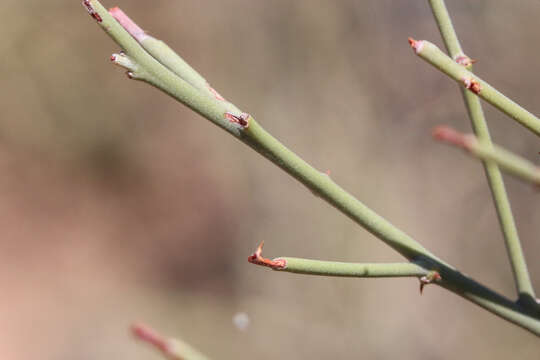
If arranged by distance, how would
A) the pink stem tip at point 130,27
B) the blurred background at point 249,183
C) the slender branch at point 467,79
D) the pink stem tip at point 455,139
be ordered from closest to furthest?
the pink stem tip at point 455,139
the slender branch at point 467,79
the pink stem tip at point 130,27
the blurred background at point 249,183

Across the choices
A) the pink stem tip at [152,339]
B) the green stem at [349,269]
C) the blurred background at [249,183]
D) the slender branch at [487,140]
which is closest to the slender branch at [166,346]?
the pink stem tip at [152,339]

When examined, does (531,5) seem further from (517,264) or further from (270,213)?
(517,264)

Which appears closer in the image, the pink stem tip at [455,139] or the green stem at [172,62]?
the pink stem tip at [455,139]

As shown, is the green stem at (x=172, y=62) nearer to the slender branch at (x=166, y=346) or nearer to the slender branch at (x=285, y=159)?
the slender branch at (x=285, y=159)

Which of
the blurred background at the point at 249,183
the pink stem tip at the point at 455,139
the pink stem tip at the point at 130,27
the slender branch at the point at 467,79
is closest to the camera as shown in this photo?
the pink stem tip at the point at 455,139

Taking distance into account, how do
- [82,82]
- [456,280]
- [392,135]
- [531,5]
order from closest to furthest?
[456,280]
[531,5]
[392,135]
[82,82]

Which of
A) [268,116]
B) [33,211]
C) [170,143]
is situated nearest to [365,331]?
[268,116]
